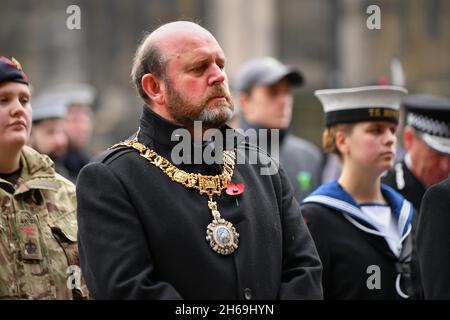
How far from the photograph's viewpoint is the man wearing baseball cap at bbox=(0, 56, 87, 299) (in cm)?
561

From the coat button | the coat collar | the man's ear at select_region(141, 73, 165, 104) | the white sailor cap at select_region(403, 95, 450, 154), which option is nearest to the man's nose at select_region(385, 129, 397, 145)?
the white sailor cap at select_region(403, 95, 450, 154)

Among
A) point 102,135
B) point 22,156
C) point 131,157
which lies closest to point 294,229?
point 131,157

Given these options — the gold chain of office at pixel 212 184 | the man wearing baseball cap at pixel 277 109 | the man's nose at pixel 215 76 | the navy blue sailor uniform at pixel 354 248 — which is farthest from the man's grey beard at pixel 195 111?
the man wearing baseball cap at pixel 277 109

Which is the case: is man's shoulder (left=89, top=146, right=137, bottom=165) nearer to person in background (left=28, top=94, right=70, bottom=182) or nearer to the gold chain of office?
the gold chain of office

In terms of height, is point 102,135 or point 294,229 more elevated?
point 294,229

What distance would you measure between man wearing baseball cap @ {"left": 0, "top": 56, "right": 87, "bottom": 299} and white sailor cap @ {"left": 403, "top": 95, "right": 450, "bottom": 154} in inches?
101

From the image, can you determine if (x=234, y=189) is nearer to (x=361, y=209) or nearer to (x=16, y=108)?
(x=16, y=108)

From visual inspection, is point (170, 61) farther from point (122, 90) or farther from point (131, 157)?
point (122, 90)

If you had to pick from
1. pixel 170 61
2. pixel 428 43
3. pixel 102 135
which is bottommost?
pixel 102 135

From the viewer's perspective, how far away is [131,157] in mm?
4801

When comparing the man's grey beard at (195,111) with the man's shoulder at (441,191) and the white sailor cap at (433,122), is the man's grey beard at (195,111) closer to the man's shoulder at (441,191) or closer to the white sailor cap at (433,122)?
the man's shoulder at (441,191)

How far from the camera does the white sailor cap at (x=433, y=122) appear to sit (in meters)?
7.43

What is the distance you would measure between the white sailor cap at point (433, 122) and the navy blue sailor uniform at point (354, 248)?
1.05 meters
